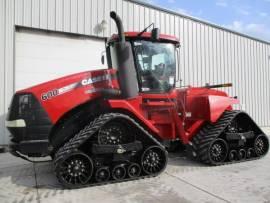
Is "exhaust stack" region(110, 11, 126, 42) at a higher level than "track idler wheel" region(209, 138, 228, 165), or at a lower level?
higher

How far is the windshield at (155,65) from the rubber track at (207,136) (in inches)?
47.9

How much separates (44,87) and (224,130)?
379 cm

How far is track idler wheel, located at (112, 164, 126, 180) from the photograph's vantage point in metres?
5.13

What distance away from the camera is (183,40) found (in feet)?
39.2

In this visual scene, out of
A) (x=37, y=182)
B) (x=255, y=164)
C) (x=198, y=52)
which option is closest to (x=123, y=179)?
(x=37, y=182)

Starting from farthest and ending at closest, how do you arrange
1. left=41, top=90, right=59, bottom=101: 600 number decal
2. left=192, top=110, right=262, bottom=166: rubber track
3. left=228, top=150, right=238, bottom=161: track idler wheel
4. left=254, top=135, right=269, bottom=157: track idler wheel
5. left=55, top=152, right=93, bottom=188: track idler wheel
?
left=254, top=135, right=269, bottom=157: track idler wheel → left=228, top=150, right=238, bottom=161: track idler wheel → left=192, top=110, right=262, bottom=166: rubber track → left=41, top=90, right=59, bottom=101: 600 number decal → left=55, top=152, right=93, bottom=188: track idler wheel

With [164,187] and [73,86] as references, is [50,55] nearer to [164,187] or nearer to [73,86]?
[73,86]

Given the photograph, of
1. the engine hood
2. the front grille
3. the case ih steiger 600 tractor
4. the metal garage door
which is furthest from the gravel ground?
the metal garage door

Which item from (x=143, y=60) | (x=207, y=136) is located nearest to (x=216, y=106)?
(x=207, y=136)

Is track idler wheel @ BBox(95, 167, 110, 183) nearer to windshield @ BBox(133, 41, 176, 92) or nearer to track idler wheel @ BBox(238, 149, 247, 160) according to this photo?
windshield @ BBox(133, 41, 176, 92)

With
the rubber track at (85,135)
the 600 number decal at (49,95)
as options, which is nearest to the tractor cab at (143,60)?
the rubber track at (85,135)

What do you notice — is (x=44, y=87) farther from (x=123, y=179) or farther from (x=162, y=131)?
(x=162, y=131)

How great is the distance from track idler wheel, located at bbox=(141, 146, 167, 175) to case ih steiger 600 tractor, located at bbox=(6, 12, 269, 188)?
17 millimetres

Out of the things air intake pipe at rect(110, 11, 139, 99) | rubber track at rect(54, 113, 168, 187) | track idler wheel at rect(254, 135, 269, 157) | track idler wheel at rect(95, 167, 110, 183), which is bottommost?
track idler wheel at rect(95, 167, 110, 183)
